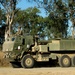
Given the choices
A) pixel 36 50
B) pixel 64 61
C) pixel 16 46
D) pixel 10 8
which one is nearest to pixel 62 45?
pixel 64 61

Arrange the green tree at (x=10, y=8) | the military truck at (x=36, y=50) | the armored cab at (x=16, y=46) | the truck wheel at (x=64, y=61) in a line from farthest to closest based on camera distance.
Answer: the green tree at (x=10, y=8)
the truck wheel at (x=64, y=61)
the military truck at (x=36, y=50)
the armored cab at (x=16, y=46)

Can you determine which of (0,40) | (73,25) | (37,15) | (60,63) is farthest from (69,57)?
(37,15)

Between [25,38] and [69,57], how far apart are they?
14.6 ft

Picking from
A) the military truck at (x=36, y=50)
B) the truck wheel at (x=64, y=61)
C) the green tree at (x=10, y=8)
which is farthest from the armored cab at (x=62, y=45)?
the green tree at (x=10, y=8)

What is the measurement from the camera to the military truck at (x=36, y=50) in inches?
1137

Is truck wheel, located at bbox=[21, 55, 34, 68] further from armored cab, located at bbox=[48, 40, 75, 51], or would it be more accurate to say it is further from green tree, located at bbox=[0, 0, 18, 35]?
green tree, located at bbox=[0, 0, 18, 35]

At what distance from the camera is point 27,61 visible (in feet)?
95.1

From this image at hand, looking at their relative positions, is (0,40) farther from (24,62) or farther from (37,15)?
(24,62)

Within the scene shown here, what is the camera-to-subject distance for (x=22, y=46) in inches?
1153

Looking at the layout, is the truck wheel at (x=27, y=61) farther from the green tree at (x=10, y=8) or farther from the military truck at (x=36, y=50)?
the green tree at (x=10, y=8)

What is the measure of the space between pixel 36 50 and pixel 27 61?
1455 millimetres

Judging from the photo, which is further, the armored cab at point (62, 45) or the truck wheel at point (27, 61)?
the armored cab at point (62, 45)

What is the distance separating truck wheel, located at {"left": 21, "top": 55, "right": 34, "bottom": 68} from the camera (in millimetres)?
28781

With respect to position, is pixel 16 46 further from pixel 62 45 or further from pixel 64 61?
pixel 64 61
